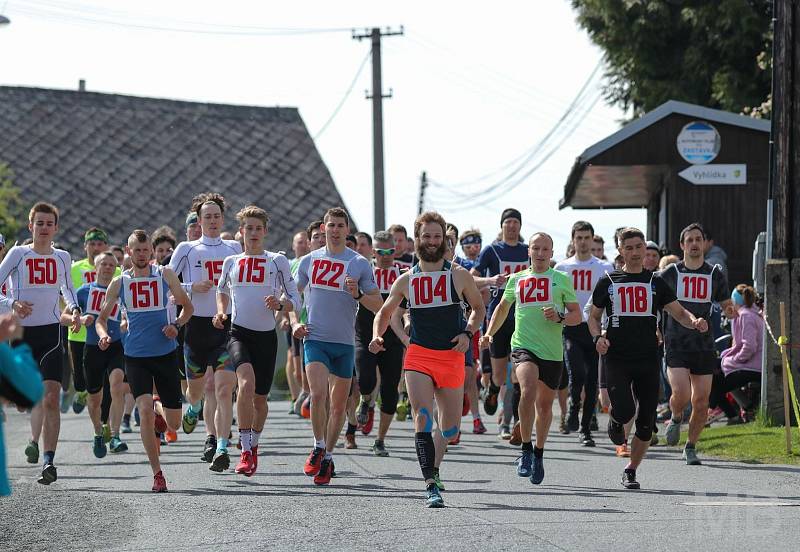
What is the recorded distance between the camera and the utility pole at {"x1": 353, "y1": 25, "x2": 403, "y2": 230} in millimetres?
32938

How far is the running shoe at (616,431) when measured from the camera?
12.3 m

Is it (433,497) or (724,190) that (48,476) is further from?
(724,190)

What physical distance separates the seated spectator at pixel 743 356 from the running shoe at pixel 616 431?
4.66 metres

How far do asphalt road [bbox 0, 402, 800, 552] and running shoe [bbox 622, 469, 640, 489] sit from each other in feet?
0.39

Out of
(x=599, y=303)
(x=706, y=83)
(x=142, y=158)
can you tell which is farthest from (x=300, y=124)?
(x=599, y=303)

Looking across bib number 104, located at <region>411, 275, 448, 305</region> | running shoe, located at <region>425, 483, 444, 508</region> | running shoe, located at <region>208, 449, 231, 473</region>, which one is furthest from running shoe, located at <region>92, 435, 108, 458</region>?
running shoe, located at <region>425, 483, 444, 508</region>

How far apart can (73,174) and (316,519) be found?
33535 millimetres

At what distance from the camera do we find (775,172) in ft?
53.7

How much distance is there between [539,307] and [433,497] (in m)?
2.71

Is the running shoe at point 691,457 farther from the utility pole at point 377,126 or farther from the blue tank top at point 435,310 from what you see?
the utility pole at point 377,126

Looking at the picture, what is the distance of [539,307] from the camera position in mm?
12383

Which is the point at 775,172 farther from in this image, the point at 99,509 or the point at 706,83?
the point at 706,83

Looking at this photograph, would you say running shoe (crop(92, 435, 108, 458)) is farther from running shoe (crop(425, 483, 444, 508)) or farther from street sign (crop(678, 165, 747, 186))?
street sign (crop(678, 165, 747, 186))

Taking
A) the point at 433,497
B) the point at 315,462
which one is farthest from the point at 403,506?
the point at 315,462
